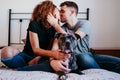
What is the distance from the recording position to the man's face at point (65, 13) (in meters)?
1.92

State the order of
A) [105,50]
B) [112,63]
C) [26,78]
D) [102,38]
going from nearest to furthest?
1. [26,78]
2. [112,63]
3. [105,50]
4. [102,38]

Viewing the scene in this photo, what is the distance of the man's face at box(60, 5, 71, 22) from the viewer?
192 cm

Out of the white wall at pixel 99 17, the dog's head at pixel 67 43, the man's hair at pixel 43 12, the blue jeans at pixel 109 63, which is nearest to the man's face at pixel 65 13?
the man's hair at pixel 43 12

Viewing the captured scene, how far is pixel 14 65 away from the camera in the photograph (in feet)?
5.49

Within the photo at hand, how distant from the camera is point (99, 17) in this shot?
343 cm

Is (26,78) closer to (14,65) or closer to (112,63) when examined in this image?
(14,65)

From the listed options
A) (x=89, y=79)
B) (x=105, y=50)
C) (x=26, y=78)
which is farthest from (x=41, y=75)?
(x=105, y=50)

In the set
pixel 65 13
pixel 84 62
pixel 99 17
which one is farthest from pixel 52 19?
pixel 99 17

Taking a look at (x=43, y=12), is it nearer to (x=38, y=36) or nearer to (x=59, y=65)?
(x=38, y=36)

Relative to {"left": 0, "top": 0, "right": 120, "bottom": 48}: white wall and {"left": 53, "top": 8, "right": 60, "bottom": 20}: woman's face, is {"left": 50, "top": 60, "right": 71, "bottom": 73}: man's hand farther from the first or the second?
{"left": 0, "top": 0, "right": 120, "bottom": 48}: white wall

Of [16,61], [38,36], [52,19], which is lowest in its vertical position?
[16,61]

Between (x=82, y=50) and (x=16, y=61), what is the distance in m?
0.56

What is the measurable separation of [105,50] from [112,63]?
161cm

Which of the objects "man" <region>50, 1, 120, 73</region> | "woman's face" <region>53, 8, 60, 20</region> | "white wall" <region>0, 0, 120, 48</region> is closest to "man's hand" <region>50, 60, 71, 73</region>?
"man" <region>50, 1, 120, 73</region>
